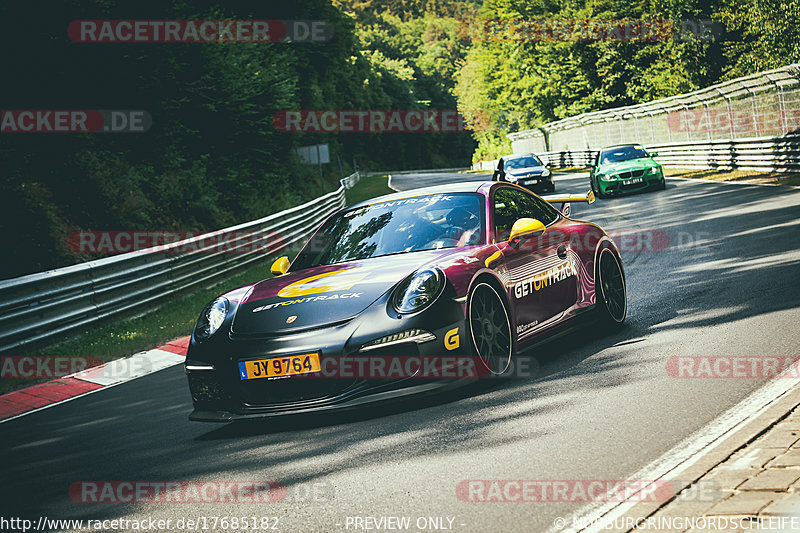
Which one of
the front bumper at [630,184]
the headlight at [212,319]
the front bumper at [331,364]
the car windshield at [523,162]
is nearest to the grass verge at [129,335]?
the headlight at [212,319]

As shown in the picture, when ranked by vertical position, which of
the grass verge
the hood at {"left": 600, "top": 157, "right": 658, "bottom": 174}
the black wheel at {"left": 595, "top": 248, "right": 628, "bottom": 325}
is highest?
the hood at {"left": 600, "top": 157, "right": 658, "bottom": 174}

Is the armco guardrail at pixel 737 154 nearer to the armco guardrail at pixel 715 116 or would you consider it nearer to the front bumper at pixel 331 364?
the armco guardrail at pixel 715 116

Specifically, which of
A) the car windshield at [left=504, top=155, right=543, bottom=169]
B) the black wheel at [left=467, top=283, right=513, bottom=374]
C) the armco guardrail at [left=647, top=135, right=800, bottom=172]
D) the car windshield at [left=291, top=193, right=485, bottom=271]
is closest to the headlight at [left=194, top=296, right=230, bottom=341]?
the car windshield at [left=291, top=193, right=485, bottom=271]

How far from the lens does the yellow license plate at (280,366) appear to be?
205 inches

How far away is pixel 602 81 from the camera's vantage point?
2507 inches

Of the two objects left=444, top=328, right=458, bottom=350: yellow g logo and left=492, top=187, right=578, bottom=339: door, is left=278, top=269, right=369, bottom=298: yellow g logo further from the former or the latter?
left=492, top=187, right=578, bottom=339: door

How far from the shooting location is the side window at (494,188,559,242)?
6660mm

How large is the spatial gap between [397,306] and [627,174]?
20495 millimetres

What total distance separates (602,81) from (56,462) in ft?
204

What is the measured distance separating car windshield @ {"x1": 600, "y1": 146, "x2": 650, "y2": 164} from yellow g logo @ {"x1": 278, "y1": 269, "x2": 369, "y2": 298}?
68.3ft

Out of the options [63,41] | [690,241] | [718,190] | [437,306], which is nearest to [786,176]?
[718,190]

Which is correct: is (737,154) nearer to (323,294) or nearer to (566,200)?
(566,200)

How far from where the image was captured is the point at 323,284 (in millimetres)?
5938

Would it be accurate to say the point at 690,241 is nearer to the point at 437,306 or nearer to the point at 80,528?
the point at 437,306
